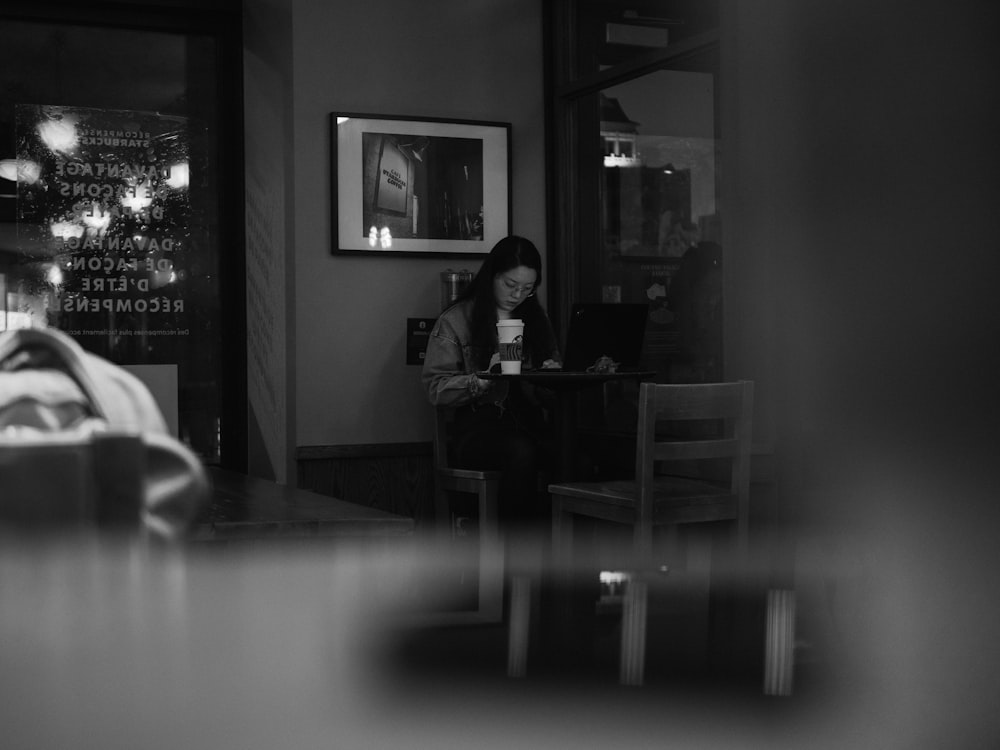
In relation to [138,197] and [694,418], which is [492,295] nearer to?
[694,418]

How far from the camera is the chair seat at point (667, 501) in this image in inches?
134

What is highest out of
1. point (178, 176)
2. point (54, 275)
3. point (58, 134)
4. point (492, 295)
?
point (58, 134)

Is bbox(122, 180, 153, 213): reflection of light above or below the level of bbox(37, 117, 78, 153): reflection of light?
below

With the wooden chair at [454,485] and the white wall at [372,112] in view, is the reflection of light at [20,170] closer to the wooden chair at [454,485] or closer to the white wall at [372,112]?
the white wall at [372,112]

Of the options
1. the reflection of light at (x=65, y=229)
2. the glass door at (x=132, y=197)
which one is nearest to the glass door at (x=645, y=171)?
the glass door at (x=132, y=197)

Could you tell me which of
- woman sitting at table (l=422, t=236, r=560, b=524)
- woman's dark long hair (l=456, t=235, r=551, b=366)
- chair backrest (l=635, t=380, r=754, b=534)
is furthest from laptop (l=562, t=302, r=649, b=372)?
chair backrest (l=635, t=380, r=754, b=534)

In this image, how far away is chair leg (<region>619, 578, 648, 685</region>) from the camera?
0.78 m

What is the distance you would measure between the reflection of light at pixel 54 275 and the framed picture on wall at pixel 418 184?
3.81 feet

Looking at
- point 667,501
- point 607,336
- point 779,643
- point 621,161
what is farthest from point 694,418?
point 779,643

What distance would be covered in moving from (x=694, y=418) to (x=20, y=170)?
3055mm

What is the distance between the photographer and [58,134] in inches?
187

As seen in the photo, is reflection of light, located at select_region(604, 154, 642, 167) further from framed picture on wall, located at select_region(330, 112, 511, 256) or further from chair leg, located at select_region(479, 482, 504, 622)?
chair leg, located at select_region(479, 482, 504, 622)

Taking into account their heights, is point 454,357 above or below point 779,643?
above

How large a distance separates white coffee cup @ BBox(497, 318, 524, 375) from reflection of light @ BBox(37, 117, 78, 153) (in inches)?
87.5
